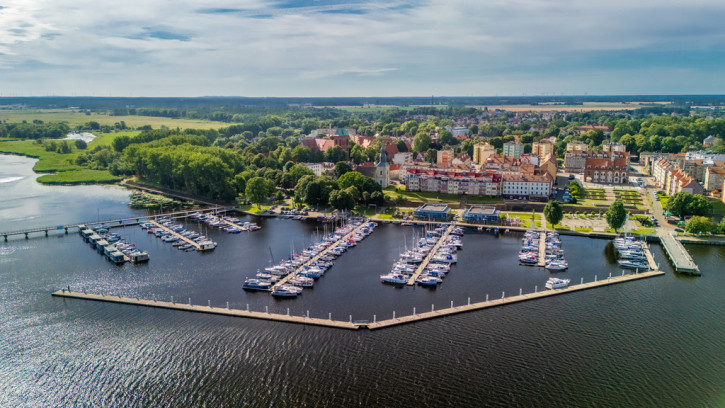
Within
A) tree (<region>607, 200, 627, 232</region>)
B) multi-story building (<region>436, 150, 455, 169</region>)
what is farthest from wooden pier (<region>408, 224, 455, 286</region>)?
multi-story building (<region>436, 150, 455, 169</region>)

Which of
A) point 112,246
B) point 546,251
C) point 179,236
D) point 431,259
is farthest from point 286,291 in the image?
point 546,251

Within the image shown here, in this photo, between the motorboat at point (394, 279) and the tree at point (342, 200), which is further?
the tree at point (342, 200)

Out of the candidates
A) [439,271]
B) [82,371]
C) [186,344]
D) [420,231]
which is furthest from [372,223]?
[82,371]

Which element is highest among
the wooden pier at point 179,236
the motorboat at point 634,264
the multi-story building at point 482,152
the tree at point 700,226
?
the multi-story building at point 482,152

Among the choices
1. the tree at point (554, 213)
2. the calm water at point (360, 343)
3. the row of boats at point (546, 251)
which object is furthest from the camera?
the tree at point (554, 213)

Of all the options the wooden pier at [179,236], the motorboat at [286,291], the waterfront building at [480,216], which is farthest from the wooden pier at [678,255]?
the wooden pier at [179,236]

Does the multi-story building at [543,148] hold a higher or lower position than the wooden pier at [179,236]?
higher

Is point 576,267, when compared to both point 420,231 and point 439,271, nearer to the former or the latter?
point 439,271

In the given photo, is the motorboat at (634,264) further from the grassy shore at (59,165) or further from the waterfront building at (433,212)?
the grassy shore at (59,165)
